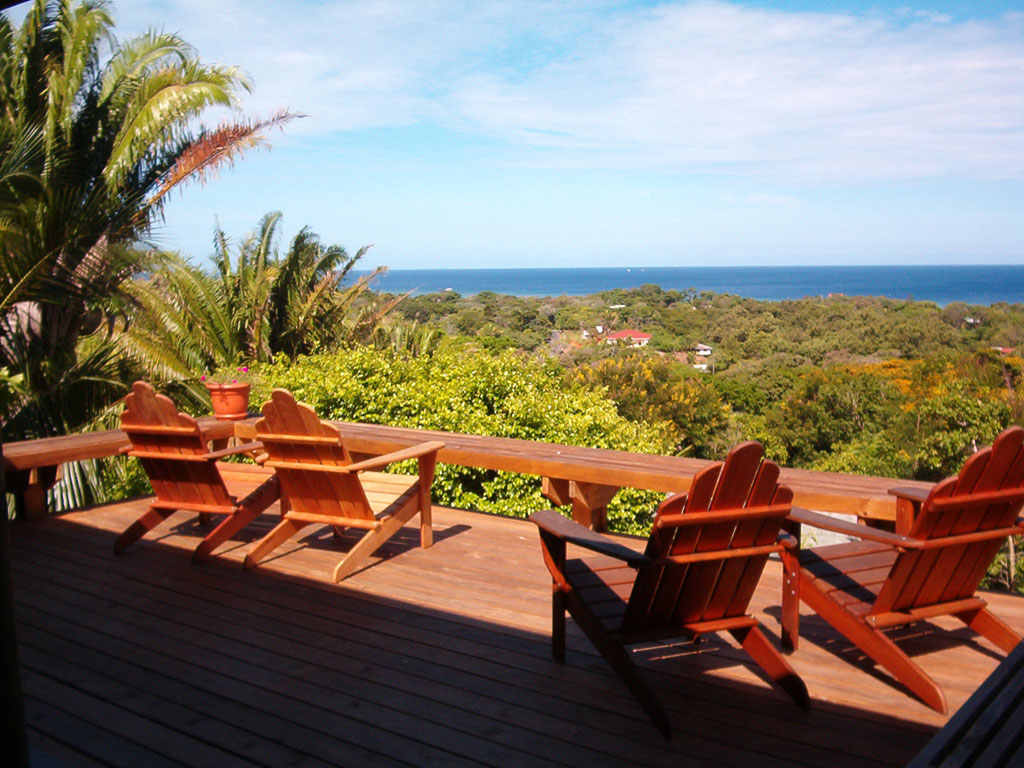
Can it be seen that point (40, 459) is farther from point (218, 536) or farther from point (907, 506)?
point (907, 506)

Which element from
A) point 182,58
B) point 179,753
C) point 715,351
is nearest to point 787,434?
point 715,351

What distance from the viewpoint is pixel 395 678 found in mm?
2941

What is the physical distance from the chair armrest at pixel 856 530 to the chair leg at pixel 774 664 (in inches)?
17.7

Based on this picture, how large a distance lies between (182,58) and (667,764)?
34.4ft

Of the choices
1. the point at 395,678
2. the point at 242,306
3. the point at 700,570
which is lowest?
the point at 395,678

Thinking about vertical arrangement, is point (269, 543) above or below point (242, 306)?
below

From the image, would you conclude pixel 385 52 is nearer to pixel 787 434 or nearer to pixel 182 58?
pixel 182 58

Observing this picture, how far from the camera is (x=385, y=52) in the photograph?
1697cm

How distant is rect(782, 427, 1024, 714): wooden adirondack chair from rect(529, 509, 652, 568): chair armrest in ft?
2.42

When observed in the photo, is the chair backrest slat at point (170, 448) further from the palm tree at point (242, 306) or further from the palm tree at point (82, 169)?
the palm tree at point (242, 306)

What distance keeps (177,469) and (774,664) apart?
3.15m

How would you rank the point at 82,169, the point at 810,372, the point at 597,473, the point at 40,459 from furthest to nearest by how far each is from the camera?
the point at 810,372
the point at 82,169
the point at 40,459
the point at 597,473

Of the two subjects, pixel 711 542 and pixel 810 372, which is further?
pixel 810 372

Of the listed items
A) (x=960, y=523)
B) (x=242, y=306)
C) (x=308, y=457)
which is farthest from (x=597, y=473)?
(x=242, y=306)
